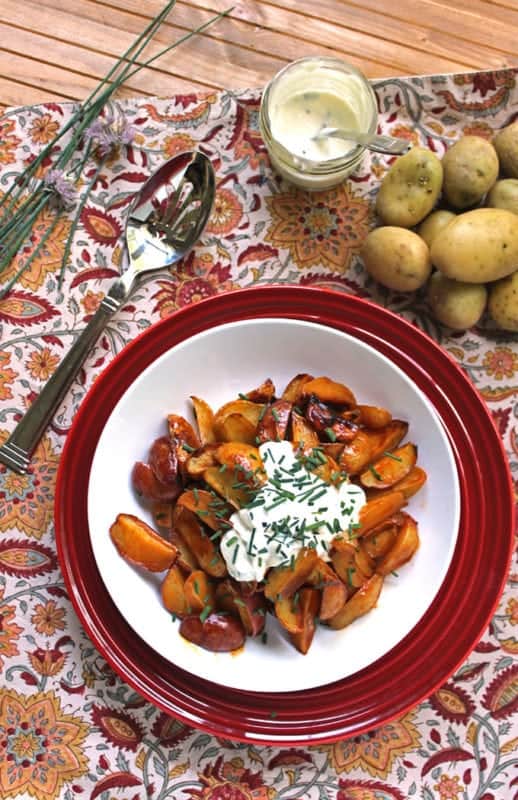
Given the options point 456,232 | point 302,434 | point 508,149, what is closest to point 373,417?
point 302,434

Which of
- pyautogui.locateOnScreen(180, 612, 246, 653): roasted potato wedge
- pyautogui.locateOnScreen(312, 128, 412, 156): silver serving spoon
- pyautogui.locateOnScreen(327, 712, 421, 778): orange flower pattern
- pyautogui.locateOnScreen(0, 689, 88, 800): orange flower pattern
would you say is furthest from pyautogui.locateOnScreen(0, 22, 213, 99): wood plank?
pyautogui.locateOnScreen(327, 712, 421, 778): orange flower pattern

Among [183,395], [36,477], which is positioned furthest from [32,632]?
[183,395]

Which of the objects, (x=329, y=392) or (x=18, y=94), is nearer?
(x=329, y=392)

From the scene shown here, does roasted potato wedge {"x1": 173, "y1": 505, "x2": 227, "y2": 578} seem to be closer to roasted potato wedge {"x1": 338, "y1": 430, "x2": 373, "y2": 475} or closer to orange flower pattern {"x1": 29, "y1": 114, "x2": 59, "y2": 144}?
roasted potato wedge {"x1": 338, "y1": 430, "x2": 373, "y2": 475}

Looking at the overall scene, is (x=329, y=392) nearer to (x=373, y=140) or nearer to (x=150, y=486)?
(x=150, y=486)

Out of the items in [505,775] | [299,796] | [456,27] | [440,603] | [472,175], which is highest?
[456,27]

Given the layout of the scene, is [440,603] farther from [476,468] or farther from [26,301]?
[26,301]
